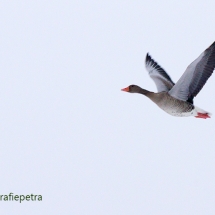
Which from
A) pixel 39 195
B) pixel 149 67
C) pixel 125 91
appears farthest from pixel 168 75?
pixel 39 195

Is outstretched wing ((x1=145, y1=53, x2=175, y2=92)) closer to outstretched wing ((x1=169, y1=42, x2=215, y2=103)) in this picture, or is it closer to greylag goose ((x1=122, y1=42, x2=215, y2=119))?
greylag goose ((x1=122, y1=42, x2=215, y2=119))

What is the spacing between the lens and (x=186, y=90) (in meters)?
7.25

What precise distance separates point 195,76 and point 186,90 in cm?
33

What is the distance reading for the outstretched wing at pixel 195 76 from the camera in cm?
674

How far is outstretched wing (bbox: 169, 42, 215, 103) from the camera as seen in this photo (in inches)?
265

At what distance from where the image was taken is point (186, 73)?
6922mm

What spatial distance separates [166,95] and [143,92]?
0.36m

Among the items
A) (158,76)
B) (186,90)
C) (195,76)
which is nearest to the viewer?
(195,76)

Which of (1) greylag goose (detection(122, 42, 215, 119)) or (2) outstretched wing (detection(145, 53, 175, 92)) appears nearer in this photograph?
(1) greylag goose (detection(122, 42, 215, 119))

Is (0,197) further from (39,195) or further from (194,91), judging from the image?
(194,91)

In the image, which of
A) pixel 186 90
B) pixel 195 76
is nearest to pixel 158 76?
pixel 186 90

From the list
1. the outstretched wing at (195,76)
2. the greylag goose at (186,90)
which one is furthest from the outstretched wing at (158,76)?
the outstretched wing at (195,76)

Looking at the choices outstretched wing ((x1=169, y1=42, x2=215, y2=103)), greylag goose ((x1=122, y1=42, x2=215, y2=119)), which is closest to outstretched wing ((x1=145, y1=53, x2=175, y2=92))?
greylag goose ((x1=122, y1=42, x2=215, y2=119))

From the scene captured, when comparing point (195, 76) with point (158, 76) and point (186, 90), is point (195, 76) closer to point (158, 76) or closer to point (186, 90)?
point (186, 90)
